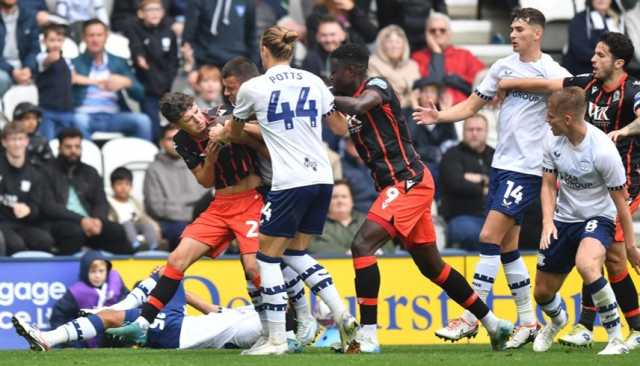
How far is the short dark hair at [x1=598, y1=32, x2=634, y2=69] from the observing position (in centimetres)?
1330

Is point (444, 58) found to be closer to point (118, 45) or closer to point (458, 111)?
point (118, 45)

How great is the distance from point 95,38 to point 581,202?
8.34m

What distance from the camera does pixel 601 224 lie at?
12.9 meters

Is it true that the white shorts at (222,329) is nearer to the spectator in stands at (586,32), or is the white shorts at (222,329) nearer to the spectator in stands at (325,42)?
the spectator in stands at (325,42)

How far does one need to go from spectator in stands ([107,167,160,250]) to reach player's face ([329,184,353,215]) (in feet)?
6.35

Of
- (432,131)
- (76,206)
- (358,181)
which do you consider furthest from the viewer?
(432,131)

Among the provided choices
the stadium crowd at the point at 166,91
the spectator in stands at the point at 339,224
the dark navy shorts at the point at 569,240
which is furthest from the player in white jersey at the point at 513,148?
the stadium crowd at the point at 166,91

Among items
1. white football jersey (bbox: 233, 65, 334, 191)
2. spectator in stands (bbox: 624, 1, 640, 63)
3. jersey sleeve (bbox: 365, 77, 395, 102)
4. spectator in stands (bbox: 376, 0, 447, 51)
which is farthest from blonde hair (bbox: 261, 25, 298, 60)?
spectator in stands (bbox: 624, 1, 640, 63)

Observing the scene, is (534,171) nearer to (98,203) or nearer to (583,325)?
(583,325)

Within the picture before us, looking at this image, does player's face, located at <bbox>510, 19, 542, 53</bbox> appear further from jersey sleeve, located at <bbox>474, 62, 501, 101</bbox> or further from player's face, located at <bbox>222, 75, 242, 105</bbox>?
player's face, located at <bbox>222, 75, 242, 105</bbox>

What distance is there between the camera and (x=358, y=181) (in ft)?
62.6

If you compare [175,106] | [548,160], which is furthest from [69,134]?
[548,160]

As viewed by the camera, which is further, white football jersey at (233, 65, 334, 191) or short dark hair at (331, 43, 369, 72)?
short dark hair at (331, 43, 369, 72)

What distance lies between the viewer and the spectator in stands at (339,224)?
1789cm
